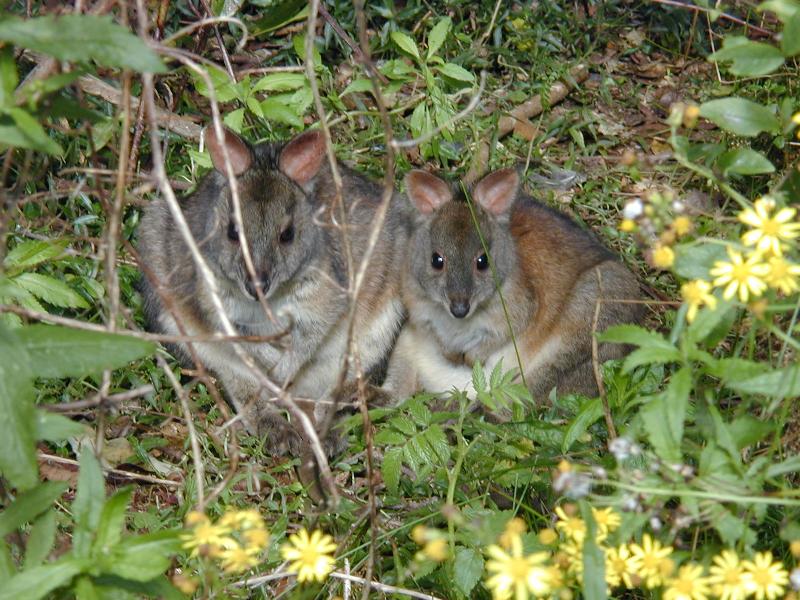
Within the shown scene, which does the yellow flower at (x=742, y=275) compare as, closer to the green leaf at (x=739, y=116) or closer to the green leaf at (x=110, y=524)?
the green leaf at (x=739, y=116)

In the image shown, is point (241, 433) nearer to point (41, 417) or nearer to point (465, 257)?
point (465, 257)

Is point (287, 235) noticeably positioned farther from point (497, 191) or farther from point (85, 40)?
point (85, 40)

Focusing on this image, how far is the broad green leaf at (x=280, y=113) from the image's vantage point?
644 centimetres

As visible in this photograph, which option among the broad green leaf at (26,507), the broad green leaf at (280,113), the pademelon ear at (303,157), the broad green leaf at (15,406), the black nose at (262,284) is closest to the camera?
the broad green leaf at (15,406)

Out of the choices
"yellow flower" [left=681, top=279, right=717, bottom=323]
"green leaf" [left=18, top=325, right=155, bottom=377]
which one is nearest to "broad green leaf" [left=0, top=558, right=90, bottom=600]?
"green leaf" [left=18, top=325, right=155, bottom=377]

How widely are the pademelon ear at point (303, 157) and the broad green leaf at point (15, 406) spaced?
2797 millimetres

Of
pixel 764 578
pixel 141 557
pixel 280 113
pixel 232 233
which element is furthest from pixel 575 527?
pixel 280 113

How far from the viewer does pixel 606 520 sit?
122 inches

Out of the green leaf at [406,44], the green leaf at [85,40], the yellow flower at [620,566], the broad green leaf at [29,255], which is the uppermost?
the green leaf at [85,40]

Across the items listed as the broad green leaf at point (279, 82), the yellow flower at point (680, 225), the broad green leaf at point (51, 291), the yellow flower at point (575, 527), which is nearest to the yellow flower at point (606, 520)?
the yellow flower at point (575, 527)

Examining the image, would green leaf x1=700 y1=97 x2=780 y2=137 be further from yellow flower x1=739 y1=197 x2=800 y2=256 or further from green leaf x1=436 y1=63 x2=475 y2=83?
green leaf x1=436 y1=63 x2=475 y2=83

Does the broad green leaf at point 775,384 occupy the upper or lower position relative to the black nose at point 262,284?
upper

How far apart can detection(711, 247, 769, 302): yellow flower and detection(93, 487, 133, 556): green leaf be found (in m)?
1.76

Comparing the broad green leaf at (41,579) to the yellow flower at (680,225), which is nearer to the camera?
the broad green leaf at (41,579)
